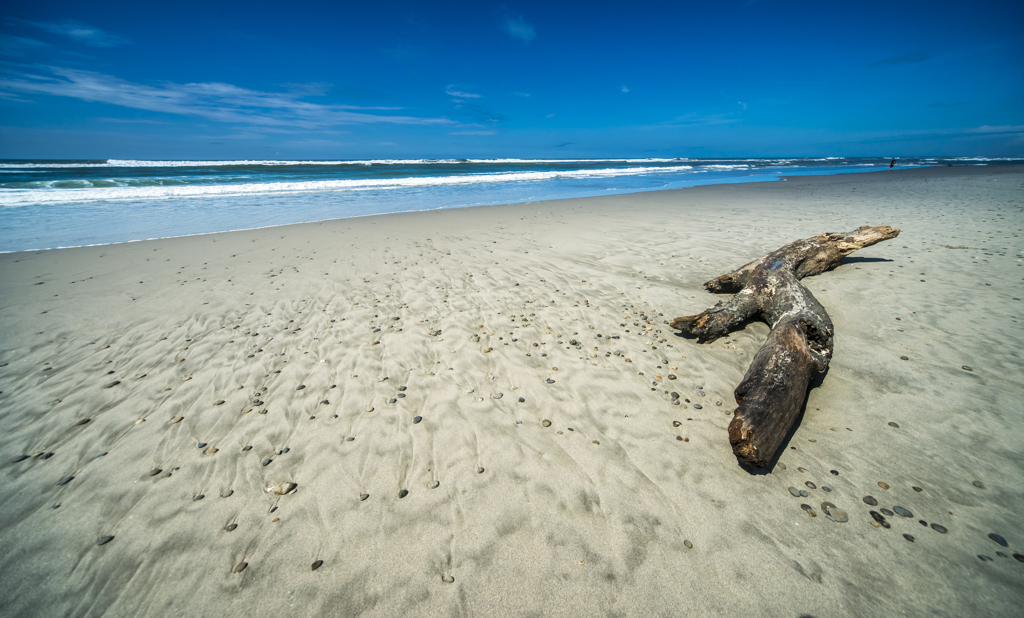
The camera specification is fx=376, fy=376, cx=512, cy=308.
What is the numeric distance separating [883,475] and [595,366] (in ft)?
8.17

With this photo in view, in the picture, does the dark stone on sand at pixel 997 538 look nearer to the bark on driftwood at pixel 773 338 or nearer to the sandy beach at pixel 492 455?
the sandy beach at pixel 492 455

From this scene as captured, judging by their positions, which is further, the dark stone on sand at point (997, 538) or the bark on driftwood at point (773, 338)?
the bark on driftwood at point (773, 338)

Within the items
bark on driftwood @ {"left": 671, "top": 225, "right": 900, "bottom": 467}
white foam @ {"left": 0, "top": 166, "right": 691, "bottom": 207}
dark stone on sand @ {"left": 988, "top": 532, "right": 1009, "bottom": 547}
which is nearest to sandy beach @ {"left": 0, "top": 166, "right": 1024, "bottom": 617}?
dark stone on sand @ {"left": 988, "top": 532, "right": 1009, "bottom": 547}

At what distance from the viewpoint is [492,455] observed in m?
3.24

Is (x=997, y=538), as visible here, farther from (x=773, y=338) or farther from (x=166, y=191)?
(x=166, y=191)

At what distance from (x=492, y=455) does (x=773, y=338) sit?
124 inches

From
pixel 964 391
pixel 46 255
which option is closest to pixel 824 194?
pixel 964 391

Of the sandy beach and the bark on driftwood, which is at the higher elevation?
the bark on driftwood

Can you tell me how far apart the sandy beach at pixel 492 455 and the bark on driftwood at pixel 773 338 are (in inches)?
9.8

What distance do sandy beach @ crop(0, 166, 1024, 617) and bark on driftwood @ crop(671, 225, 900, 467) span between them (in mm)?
249

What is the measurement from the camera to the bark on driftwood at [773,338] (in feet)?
9.86

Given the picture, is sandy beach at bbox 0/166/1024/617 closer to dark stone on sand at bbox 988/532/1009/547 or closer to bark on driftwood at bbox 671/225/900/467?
dark stone on sand at bbox 988/532/1009/547

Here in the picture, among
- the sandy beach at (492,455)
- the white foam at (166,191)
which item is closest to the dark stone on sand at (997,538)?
the sandy beach at (492,455)

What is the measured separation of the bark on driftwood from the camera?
301 centimetres
